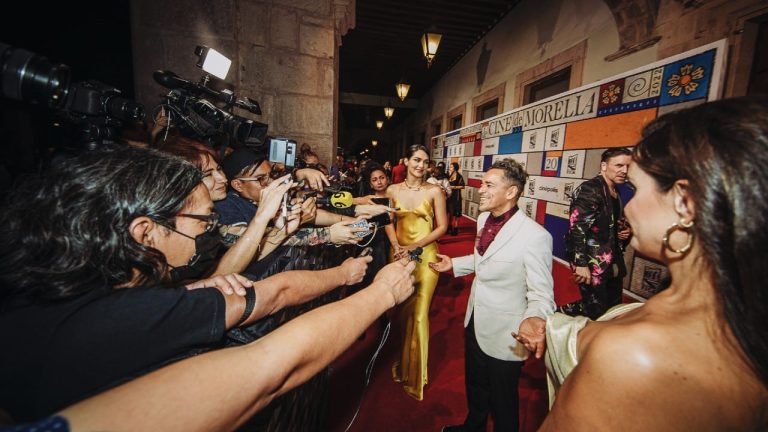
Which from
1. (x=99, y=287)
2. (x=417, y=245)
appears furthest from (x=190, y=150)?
(x=417, y=245)

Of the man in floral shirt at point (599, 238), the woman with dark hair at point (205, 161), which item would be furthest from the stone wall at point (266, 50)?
the man in floral shirt at point (599, 238)

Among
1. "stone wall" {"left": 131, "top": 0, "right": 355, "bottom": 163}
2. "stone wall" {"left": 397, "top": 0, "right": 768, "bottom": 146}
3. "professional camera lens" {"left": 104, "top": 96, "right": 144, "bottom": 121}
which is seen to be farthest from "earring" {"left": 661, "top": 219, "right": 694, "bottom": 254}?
"stone wall" {"left": 397, "top": 0, "right": 768, "bottom": 146}

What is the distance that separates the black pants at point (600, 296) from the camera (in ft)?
9.36

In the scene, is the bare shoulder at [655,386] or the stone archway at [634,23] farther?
the stone archway at [634,23]

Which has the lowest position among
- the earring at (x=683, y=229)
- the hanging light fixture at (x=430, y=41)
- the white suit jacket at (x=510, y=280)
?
the white suit jacket at (x=510, y=280)

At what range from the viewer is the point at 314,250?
2.26 meters

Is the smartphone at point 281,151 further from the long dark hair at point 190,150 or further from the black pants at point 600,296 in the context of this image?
the black pants at point 600,296

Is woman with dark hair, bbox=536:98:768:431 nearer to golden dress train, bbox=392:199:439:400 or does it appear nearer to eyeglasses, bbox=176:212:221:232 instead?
eyeglasses, bbox=176:212:221:232

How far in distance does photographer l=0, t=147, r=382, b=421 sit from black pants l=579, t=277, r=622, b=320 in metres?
3.16

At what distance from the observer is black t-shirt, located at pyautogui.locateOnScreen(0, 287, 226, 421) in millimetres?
653

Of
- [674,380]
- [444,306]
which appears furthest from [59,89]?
[444,306]

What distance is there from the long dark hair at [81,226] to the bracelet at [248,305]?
33 centimetres

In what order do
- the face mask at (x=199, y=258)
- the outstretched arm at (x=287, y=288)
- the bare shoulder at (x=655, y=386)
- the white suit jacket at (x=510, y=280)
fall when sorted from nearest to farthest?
the bare shoulder at (x=655, y=386), the outstretched arm at (x=287, y=288), the face mask at (x=199, y=258), the white suit jacket at (x=510, y=280)

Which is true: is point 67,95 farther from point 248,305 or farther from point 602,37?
point 602,37
